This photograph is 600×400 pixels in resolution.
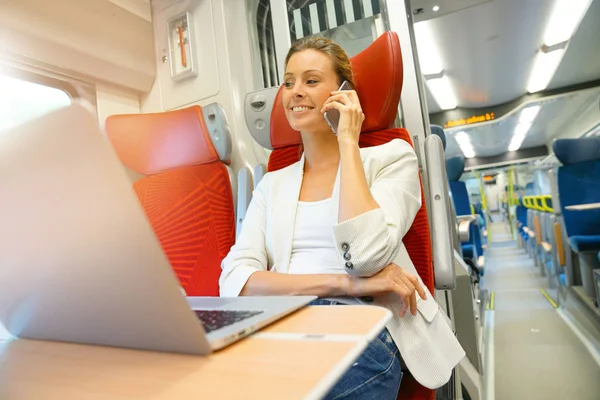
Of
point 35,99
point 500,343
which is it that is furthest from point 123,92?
point 500,343

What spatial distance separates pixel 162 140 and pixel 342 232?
3.86 ft

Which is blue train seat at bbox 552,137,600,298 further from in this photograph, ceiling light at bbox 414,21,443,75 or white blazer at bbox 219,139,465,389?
white blazer at bbox 219,139,465,389

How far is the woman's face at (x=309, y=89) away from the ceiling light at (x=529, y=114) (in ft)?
29.8

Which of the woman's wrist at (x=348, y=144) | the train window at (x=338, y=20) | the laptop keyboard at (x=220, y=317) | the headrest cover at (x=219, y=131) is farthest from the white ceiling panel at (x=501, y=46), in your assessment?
the laptop keyboard at (x=220, y=317)

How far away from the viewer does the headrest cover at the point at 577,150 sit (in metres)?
3.77

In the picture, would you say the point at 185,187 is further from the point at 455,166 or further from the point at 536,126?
the point at 536,126

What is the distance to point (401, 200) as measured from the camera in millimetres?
1063

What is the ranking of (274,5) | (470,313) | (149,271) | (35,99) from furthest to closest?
(274,5) → (35,99) → (470,313) → (149,271)

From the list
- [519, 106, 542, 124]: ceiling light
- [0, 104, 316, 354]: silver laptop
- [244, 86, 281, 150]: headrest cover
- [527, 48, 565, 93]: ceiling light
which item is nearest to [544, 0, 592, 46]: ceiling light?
[527, 48, 565, 93]: ceiling light

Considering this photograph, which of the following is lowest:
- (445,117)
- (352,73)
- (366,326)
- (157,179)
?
(366,326)

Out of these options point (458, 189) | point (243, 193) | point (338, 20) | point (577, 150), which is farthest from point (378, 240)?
point (458, 189)

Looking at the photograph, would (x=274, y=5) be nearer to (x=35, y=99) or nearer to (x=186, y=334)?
(x=35, y=99)

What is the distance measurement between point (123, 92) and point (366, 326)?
217 centimetres

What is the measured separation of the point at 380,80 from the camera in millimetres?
1263
